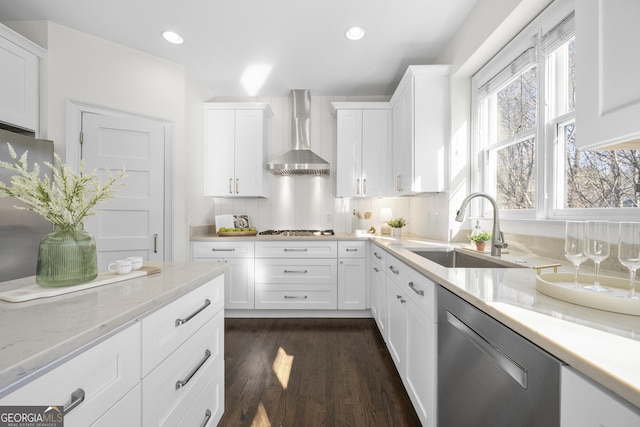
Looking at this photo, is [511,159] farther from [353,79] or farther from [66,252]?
[66,252]

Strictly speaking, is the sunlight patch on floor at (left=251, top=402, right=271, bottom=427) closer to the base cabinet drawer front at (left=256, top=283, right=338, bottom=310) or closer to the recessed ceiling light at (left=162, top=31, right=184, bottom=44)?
the base cabinet drawer front at (left=256, top=283, right=338, bottom=310)

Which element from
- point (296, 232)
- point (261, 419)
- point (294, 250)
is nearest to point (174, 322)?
point (261, 419)

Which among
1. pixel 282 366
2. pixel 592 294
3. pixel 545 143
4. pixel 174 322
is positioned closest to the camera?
pixel 592 294

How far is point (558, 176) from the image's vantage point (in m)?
1.60

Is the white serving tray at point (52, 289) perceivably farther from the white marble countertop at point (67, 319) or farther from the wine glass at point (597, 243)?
the wine glass at point (597, 243)

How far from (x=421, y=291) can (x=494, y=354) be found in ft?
1.85

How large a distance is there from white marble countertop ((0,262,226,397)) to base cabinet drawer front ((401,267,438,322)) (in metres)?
1.03

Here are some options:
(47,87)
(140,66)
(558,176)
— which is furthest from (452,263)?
(47,87)

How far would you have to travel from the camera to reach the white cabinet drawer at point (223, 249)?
2.90 meters

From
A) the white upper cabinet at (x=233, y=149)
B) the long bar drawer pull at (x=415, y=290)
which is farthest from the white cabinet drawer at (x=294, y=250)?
the long bar drawer pull at (x=415, y=290)

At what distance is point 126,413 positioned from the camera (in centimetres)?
72

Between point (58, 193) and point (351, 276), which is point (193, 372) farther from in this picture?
point (351, 276)

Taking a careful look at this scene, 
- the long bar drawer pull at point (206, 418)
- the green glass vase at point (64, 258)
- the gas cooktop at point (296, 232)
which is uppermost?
the green glass vase at point (64, 258)

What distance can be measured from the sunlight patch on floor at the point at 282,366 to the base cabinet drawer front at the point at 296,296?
67cm
